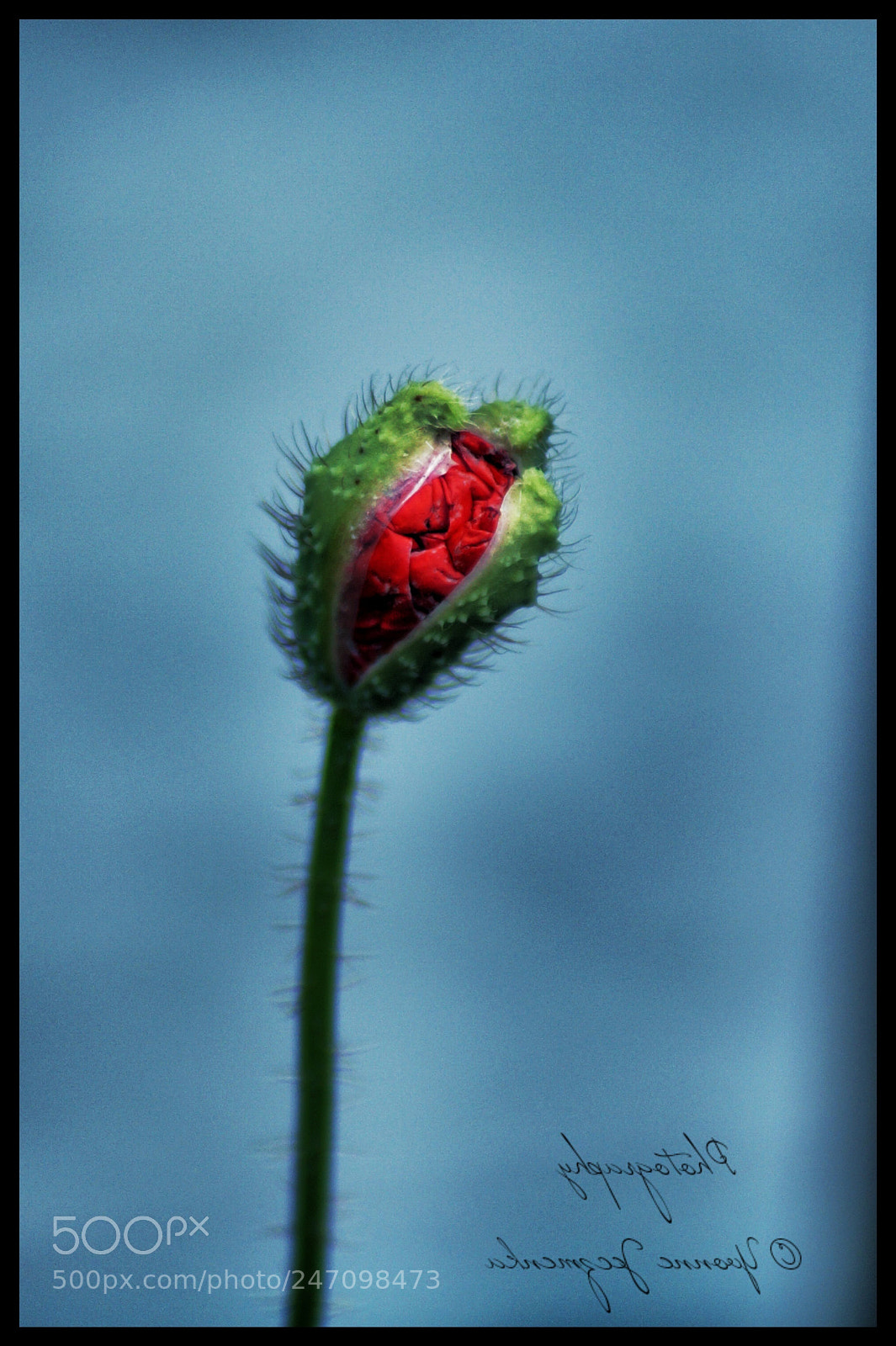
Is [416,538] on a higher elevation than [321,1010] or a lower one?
higher

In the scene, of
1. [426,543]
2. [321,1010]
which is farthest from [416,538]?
[321,1010]

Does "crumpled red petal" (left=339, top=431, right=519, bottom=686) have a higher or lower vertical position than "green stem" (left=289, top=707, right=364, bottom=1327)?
higher

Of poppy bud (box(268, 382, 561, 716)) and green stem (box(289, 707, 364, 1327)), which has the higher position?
poppy bud (box(268, 382, 561, 716))

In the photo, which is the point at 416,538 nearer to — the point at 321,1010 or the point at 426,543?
the point at 426,543
